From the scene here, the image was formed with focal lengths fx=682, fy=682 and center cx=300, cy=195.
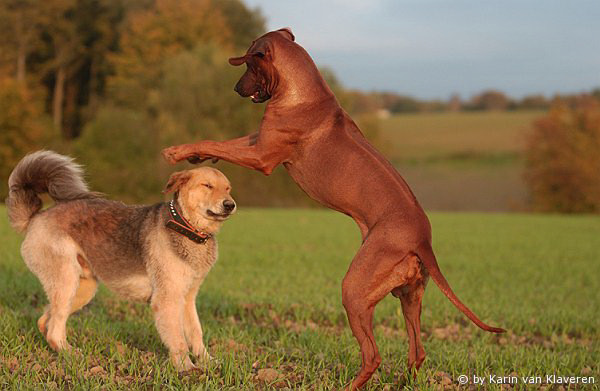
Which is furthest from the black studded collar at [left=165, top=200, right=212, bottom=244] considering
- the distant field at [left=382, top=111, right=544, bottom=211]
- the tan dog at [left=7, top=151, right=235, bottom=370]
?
the distant field at [left=382, top=111, right=544, bottom=211]

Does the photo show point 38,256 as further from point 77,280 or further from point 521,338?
point 521,338

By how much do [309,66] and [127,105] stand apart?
182 ft

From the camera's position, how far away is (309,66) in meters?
5.72

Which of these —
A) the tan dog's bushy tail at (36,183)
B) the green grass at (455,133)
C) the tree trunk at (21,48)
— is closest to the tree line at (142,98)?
the tree trunk at (21,48)

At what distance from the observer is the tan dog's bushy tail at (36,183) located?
300 inches

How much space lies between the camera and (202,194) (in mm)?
6863

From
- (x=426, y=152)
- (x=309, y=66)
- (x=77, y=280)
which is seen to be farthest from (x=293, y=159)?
(x=426, y=152)

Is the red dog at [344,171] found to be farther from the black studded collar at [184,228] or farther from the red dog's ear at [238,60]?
the black studded collar at [184,228]

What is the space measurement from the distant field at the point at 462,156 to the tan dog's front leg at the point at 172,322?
2244 inches

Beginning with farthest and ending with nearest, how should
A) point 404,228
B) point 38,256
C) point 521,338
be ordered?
point 521,338 < point 38,256 < point 404,228

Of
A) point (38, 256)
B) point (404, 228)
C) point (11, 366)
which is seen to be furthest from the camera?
point (38, 256)

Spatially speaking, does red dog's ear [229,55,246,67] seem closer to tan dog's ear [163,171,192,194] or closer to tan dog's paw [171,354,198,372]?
tan dog's ear [163,171,192,194]

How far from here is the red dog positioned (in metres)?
5.35

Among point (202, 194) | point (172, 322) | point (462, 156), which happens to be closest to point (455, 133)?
point (462, 156)
